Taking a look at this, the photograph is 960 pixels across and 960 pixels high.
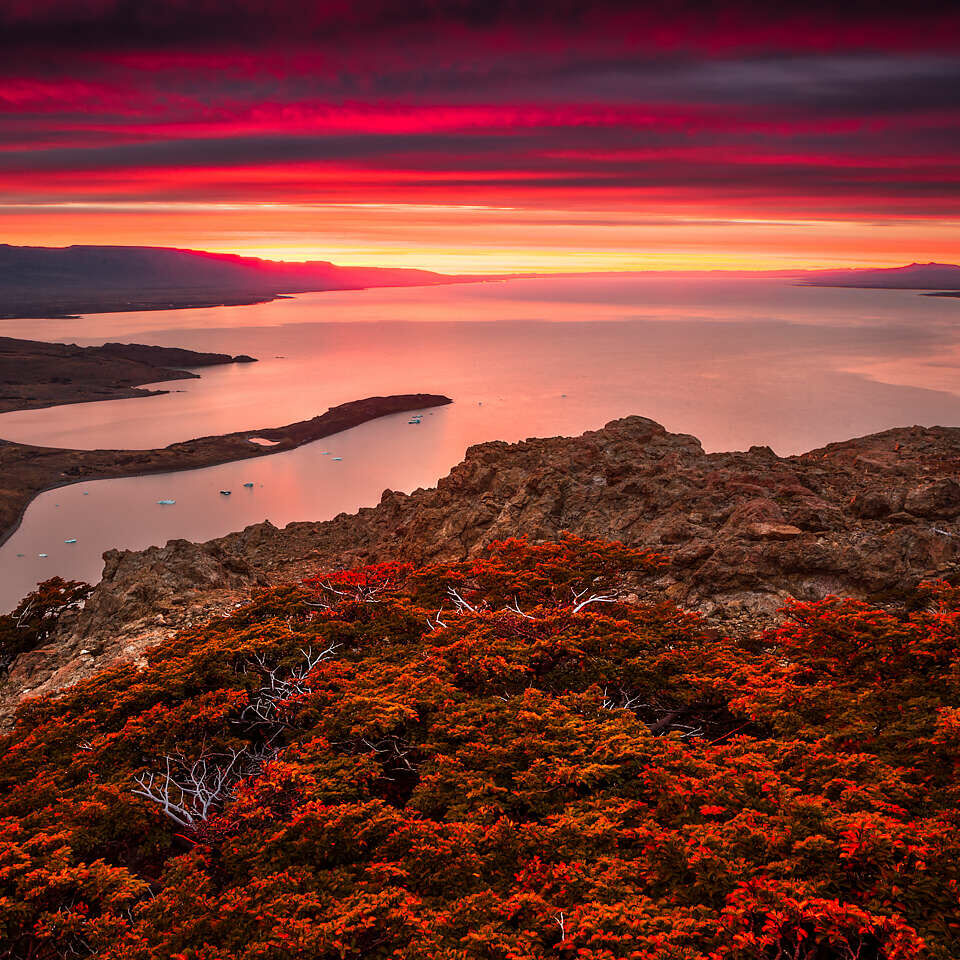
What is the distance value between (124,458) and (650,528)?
238 ft

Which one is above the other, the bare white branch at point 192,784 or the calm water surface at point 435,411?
the bare white branch at point 192,784

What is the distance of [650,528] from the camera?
2195cm

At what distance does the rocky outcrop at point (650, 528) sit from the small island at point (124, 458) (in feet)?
138

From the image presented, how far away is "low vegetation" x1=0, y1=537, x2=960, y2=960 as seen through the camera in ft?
23.1

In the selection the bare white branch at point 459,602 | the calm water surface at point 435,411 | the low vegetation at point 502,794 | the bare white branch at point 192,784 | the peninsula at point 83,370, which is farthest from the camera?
the peninsula at point 83,370

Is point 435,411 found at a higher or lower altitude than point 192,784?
lower

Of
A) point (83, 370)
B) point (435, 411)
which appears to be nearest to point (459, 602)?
point (435, 411)

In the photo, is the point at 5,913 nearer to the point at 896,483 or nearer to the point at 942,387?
the point at 896,483

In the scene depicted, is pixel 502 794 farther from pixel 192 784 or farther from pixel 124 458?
pixel 124 458

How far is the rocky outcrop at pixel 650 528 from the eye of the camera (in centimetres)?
1731

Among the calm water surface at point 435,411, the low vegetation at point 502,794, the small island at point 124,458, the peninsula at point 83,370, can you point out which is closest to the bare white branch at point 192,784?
the low vegetation at point 502,794

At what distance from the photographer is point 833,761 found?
9016 millimetres

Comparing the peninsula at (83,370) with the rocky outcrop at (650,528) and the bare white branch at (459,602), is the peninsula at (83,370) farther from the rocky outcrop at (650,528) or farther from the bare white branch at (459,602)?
the bare white branch at (459,602)

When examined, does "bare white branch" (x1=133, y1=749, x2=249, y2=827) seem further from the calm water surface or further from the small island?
the small island
